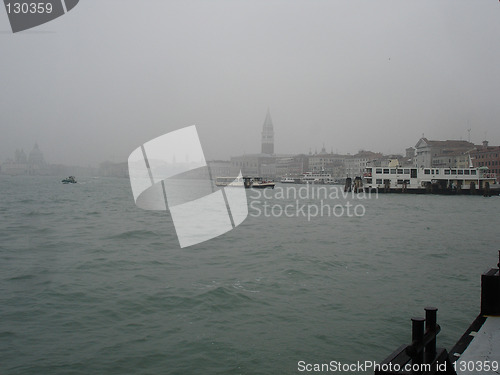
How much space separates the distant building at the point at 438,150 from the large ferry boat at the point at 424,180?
90.6 feet

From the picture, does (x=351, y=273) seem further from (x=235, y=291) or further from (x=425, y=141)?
(x=425, y=141)

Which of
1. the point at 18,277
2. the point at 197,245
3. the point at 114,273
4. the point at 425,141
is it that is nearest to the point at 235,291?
the point at 114,273

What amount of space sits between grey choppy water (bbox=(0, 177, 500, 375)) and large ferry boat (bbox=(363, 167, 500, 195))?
98.6 ft

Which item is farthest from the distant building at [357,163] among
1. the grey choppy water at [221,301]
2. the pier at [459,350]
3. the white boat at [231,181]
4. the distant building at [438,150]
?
the pier at [459,350]

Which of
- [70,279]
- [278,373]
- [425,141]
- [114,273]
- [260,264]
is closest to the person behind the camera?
[278,373]

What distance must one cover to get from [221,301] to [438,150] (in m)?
72.4

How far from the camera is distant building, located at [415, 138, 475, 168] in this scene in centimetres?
6806

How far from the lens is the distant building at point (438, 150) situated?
223 ft

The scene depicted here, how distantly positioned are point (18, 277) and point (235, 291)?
144 inches

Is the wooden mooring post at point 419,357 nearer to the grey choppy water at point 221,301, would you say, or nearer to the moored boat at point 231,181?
the grey choppy water at point 221,301

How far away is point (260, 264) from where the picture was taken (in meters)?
8.09

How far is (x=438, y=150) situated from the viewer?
7031 centimetres

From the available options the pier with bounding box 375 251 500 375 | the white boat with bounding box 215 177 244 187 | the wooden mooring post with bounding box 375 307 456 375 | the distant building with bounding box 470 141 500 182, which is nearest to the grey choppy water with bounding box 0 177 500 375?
the pier with bounding box 375 251 500 375

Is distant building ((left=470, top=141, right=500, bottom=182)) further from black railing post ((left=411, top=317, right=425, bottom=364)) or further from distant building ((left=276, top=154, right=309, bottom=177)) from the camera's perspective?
black railing post ((left=411, top=317, right=425, bottom=364))
